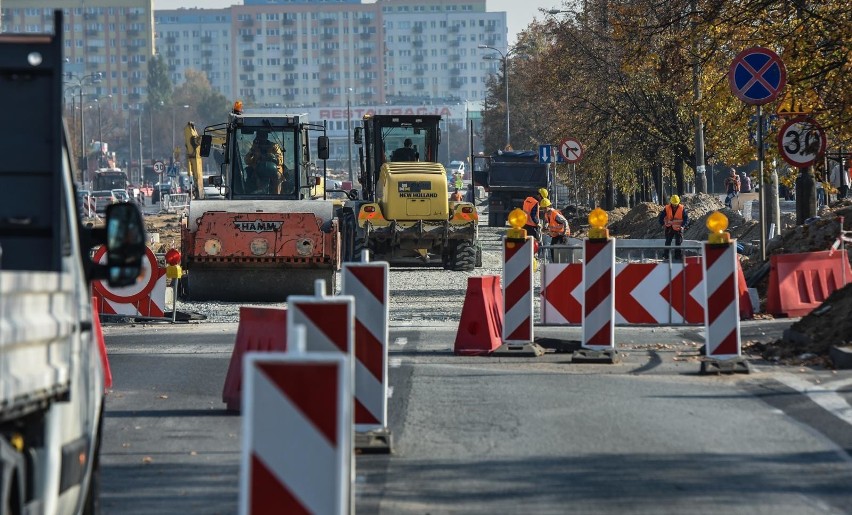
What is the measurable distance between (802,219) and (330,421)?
23445 mm

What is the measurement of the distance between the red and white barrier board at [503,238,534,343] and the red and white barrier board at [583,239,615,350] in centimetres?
69

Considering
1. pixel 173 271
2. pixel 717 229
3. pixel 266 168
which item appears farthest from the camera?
pixel 266 168

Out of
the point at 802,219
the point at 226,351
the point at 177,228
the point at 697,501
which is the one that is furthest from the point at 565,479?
the point at 177,228

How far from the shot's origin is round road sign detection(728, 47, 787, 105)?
18703 millimetres

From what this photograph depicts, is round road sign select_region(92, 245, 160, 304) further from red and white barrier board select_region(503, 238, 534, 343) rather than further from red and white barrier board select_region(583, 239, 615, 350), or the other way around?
red and white barrier board select_region(583, 239, 615, 350)

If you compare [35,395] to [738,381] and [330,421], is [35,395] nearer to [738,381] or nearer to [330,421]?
[330,421]

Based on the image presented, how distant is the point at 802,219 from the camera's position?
27.2 m


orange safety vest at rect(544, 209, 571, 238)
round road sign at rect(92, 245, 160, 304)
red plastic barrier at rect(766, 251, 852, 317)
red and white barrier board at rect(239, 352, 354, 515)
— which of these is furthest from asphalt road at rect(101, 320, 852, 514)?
orange safety vest at rect(544, 209, 571, 238)

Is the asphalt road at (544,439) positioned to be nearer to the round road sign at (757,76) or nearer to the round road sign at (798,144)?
the round road sign at (757,76)

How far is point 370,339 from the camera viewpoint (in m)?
9.98

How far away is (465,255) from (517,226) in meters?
14.4

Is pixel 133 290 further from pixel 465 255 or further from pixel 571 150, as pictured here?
pixel 571 150

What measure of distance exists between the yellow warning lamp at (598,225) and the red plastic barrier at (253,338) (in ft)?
14.2

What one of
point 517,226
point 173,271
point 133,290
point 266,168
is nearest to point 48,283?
point 517,226
